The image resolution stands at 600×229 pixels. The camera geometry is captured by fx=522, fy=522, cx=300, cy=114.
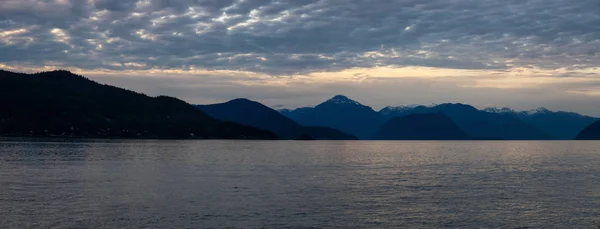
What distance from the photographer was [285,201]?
63844mm

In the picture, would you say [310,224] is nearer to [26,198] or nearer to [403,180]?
[26,198]

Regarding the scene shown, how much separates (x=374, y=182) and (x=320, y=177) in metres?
12.9

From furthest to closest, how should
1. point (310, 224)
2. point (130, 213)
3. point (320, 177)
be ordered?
point (320, 177)
point (130, 213)
point (310, 224)

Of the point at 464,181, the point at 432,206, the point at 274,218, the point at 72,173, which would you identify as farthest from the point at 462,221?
the point at 72,173

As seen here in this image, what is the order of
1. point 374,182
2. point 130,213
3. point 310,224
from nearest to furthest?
point 310,224, point 130,213, point 374,182

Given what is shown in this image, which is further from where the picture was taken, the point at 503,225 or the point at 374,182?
the point at 374,182

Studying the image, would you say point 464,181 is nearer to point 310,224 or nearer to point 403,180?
point 403,180

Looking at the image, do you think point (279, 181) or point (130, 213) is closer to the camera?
point (130, 213)

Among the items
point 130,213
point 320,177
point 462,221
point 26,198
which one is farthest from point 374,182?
point 26,198

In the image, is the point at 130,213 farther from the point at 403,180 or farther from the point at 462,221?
the point at 403,180

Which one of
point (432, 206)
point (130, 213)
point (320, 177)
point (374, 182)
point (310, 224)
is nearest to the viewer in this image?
point (310, 224)

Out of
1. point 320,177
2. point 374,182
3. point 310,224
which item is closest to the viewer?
point 310,224

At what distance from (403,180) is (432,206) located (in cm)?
3028

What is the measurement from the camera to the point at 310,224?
49.7 m
